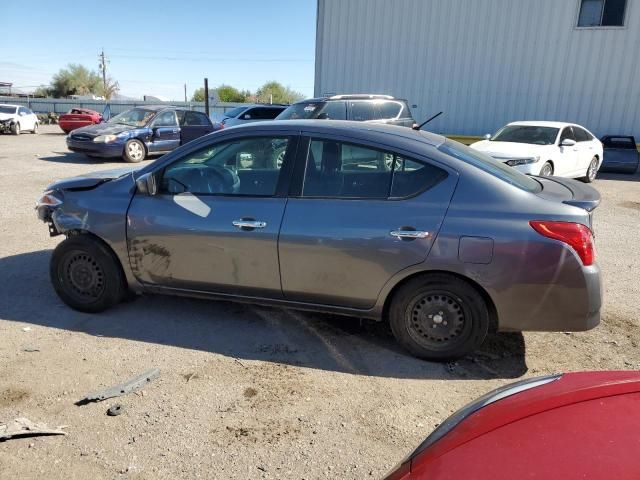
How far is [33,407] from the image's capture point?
2.97 meters

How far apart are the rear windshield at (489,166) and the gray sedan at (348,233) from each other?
20 mm

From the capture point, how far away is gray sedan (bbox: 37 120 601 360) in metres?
3.23

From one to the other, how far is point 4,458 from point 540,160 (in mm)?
9997

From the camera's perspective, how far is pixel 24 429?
273 cm

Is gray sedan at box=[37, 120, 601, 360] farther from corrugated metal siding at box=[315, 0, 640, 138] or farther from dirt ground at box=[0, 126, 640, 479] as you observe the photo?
corrugated metal siding at box=[315, 0, 640, 138]

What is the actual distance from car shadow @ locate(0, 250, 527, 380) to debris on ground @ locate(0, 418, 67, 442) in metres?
1.08

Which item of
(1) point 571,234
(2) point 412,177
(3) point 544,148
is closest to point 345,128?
(2) point 412,177

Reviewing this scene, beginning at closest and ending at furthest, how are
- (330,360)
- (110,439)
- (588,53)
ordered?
(110,439), (330,360), (588,53)

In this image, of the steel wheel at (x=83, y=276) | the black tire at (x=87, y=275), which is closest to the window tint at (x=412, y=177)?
the black tire at (x=87, y=275)

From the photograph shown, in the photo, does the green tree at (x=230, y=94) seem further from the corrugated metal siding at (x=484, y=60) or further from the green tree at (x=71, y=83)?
the corrugated metal siding at (x=484, y=60)

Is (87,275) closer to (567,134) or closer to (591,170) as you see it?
(567,134)

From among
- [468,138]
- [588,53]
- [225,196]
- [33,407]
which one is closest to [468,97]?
[468,138]

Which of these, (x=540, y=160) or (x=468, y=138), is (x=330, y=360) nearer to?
(x=540, y=160)

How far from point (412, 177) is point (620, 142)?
15.3 metres
